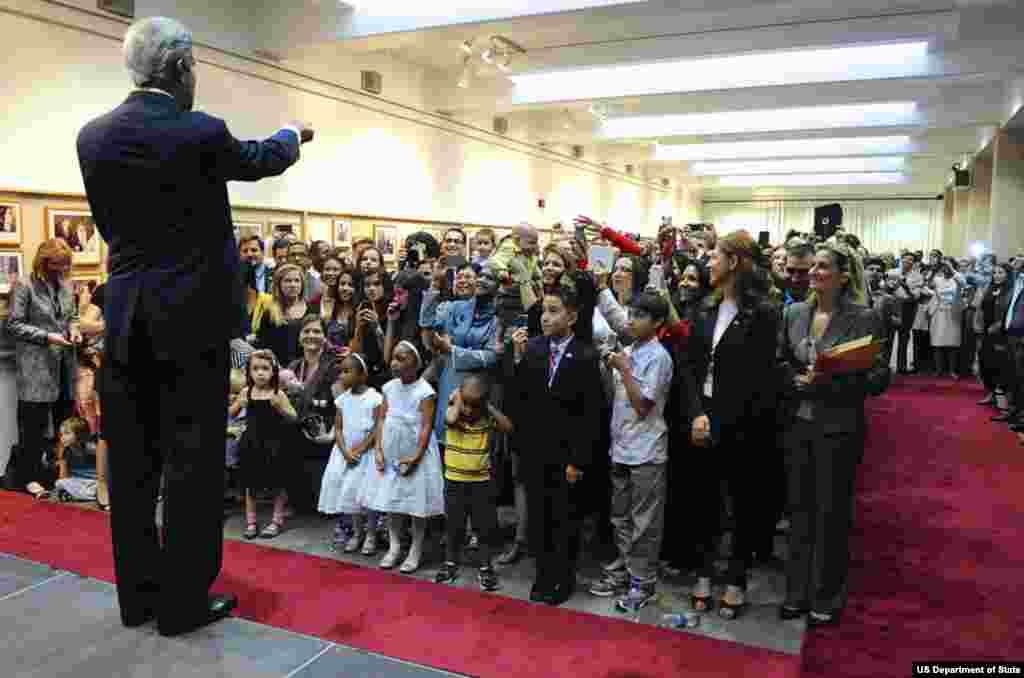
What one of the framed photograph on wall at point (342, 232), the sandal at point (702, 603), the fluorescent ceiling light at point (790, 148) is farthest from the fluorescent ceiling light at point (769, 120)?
the sandal at point (702, 603)

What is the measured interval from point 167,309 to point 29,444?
11.6ft

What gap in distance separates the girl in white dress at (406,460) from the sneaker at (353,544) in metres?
0.21

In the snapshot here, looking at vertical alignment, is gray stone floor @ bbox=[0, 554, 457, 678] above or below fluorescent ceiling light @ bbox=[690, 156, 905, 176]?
below

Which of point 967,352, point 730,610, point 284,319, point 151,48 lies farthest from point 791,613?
point 967,352

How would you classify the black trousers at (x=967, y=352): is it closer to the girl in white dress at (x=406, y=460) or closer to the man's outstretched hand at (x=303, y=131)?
the girl in white dress at (x=406, y=460)

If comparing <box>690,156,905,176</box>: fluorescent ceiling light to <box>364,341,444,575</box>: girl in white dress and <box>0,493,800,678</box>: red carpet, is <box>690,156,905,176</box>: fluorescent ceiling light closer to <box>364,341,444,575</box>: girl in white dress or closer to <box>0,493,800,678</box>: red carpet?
<box>364,341,444,575</box>: girl in white dress

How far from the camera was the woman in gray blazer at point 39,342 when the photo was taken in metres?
5.20

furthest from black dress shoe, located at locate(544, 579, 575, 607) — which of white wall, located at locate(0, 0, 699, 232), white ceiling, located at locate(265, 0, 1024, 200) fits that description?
white ceiling, located at locate(265, 0, 1024, 200)

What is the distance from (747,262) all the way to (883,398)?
23.3 ft

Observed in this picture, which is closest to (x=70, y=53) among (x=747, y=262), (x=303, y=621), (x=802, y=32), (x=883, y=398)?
(x=303, y=621)

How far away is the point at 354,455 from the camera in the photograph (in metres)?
4.24

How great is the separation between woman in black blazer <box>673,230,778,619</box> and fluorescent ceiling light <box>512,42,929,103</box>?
637cm

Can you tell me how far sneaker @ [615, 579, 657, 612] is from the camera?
3.42m

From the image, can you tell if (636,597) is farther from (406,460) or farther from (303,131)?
(303,131)
